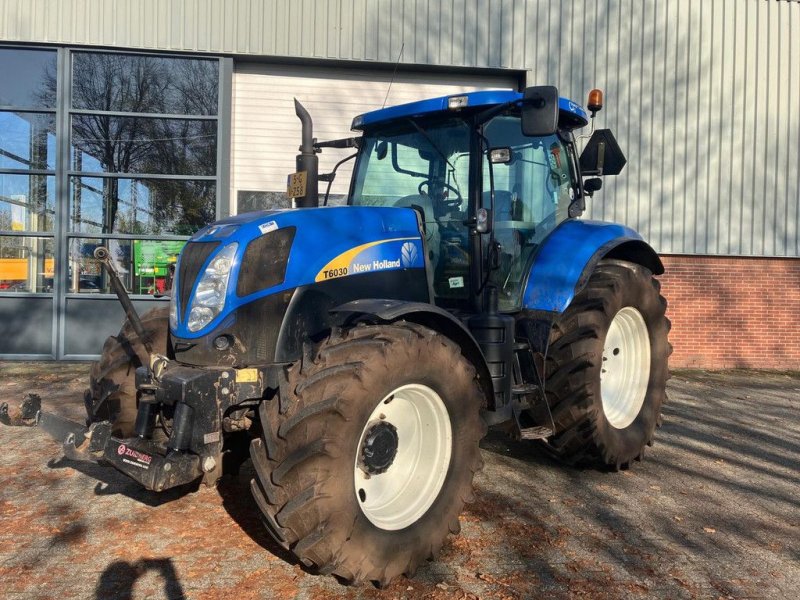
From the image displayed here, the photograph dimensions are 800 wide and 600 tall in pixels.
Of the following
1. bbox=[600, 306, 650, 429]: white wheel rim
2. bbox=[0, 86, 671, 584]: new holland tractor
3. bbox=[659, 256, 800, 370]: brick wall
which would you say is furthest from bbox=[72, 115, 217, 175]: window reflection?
bbox=[659, 256, 800, 370]: brick wall

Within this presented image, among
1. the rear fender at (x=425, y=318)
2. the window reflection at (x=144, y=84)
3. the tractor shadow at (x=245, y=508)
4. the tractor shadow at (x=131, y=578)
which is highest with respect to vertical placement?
the window reflection at (x=144, y=84)

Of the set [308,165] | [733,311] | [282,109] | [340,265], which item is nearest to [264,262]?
[340,265]

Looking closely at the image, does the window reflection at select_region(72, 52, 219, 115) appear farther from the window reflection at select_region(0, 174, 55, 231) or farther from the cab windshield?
the cab windshield

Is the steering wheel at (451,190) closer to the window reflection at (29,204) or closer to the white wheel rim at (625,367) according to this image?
the white wheel rim at (625,367)

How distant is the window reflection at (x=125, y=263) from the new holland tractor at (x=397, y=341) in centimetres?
602

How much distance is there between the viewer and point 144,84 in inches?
391

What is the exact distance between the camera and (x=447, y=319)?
3432 millimetres

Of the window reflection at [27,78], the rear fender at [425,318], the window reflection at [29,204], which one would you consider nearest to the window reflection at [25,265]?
the window reflection at [29,204]

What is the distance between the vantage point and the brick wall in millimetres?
10523

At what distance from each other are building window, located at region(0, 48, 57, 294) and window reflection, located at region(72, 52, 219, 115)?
1.88 feet

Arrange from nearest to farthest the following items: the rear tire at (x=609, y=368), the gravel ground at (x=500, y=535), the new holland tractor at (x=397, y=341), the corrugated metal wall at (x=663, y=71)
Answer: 1. the new holland tractor at (x=397, y=341)
2. the gravel ground at (x=500, y=535)
3. the rear tire at (x=609, y=368)
4. the corrugated metal wall at (x=663, y=71)

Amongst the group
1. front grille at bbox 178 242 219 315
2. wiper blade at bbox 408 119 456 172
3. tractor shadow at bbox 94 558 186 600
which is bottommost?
tractor shadow at bbox 94 558 186 600

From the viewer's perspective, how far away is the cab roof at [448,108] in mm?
4039

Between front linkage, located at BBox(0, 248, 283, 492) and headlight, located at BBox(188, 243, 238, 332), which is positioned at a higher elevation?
headlight, located at BBox(188, 243, 238, 332)
